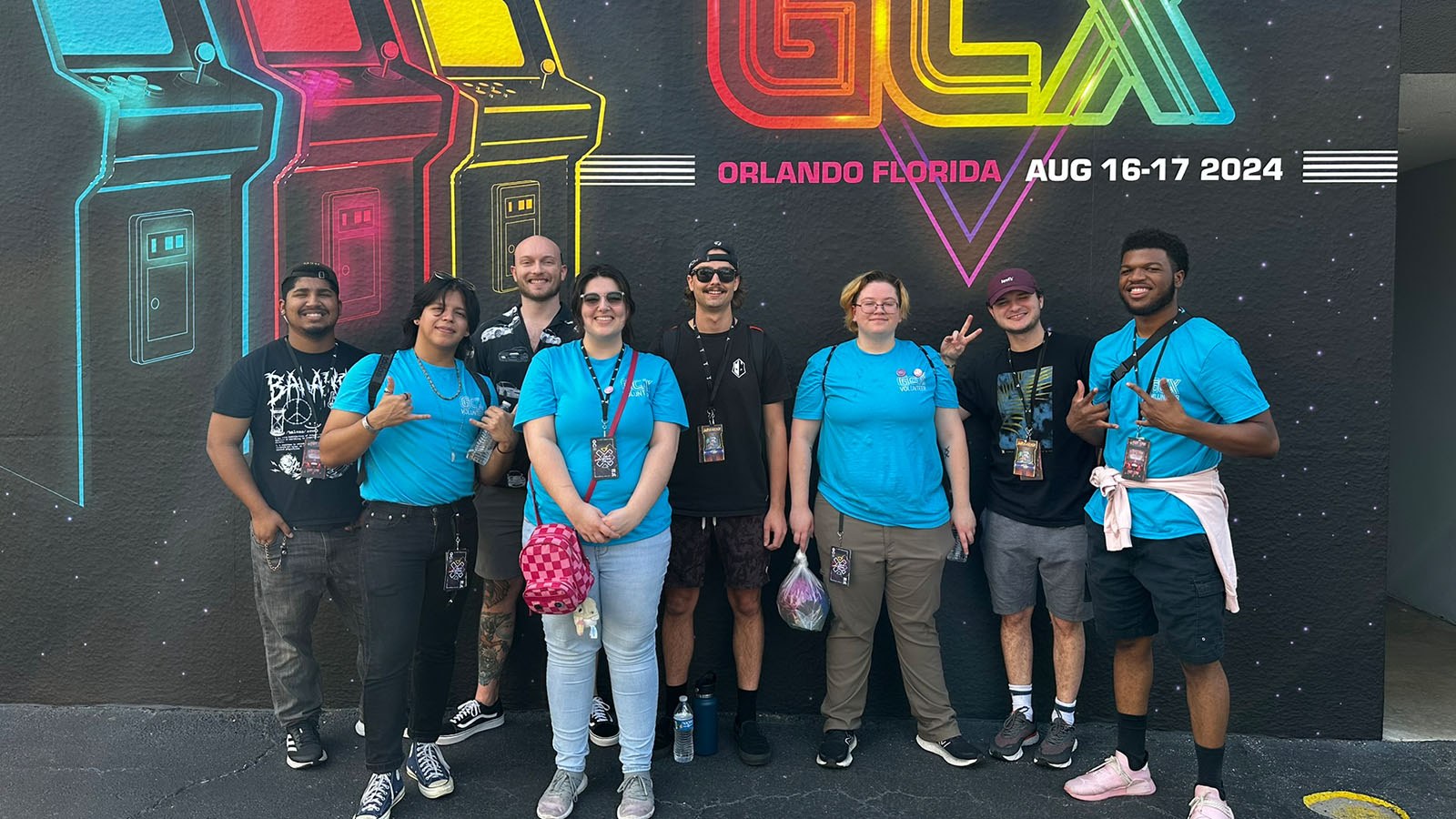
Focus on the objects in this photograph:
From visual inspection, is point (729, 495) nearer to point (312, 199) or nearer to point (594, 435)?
point (594, 435)

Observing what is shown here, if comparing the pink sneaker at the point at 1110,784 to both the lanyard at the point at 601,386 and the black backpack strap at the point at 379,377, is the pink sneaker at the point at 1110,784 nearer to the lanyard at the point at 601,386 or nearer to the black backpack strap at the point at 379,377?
the lanyard at the point at 601,386

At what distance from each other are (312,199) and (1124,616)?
3.97 metres

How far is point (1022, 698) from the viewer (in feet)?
11.4

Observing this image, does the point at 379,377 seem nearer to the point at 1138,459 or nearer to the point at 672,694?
the point at 672,694

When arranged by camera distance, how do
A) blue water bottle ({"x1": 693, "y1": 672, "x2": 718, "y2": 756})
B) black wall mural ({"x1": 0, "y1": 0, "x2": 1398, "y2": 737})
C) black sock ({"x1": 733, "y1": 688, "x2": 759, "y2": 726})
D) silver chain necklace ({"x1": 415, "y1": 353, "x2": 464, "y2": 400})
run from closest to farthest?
silver chain necklace ({"x1": 415, "y1": 353, "x2": 464, "y2": 400}), blue water bottle ({"x1": 693, "y1": 672, "x2": 718, "y2": 756}), black sock ({"x1": 733, "y1": 688, "x2": 759, "y2": 726}), black wall mural ({"x1": 0, "y1": 0, "x2": 1398, "y2": 737})

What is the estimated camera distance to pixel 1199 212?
11.9 feet

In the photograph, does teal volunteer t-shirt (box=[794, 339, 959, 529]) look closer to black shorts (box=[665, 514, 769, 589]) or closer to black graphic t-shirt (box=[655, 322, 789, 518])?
black graphic t-shirt (box=[655, 322, 789, 518])

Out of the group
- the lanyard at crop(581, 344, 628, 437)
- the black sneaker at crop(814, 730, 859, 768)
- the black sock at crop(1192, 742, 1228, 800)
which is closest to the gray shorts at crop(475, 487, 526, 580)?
the lanyard at crop(581, 344, 628, 437)

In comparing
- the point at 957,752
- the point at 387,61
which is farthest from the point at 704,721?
the point at 387,61

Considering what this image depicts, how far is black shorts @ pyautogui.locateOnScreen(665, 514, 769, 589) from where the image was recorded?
3.27m

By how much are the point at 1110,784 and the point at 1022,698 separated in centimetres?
48

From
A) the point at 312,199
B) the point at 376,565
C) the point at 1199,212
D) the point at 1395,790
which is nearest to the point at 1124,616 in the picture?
the point at 1395,790

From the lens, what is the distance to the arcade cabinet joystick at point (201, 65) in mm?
3840

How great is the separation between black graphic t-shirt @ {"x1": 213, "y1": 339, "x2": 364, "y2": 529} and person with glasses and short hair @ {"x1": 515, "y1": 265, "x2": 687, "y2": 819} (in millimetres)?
903
